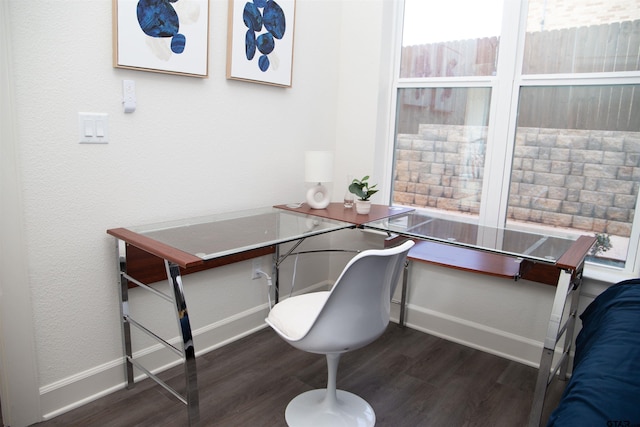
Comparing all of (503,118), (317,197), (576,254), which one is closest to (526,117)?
(503,118)

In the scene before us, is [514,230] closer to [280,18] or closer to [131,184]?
[280,18]

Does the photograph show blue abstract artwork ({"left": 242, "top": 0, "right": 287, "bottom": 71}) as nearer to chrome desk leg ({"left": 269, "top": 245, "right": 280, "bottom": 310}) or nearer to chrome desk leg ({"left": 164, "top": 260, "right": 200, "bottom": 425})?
chrome desk leg ({"left": 269, "top": 245, "right": 280, "bottom": 310})

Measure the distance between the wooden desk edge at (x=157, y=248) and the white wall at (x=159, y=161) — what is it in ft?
0.42

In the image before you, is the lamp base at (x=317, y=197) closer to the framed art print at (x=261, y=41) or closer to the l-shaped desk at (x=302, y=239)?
the l-shaped desk at (x=302, y=239)

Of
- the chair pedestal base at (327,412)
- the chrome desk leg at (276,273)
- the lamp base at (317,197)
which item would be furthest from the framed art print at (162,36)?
the chair pedestal base at (327,412)

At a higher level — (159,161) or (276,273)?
(159,161)

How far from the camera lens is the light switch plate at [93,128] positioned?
1815mm

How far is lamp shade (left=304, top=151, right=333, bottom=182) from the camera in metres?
2.48

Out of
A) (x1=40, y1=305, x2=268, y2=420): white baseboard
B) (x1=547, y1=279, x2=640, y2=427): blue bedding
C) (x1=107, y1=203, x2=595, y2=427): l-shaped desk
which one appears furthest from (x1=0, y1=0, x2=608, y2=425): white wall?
(x1=547, y1=279, x2=640, y2=427): blue bedding

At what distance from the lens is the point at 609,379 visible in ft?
4.06

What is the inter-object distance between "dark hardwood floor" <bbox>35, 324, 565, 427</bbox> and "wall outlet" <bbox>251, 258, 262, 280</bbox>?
35cm

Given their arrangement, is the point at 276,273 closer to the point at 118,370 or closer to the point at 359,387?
the point at 359,387

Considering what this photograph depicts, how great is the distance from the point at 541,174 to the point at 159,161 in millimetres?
1994

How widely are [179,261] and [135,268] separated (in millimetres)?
589
